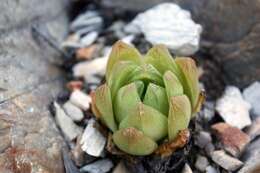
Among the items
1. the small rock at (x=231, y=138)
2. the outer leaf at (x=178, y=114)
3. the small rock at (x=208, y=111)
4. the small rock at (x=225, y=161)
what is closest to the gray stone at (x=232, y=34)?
the small rock at (x=208, y=111)

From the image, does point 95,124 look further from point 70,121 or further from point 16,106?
point 16,106

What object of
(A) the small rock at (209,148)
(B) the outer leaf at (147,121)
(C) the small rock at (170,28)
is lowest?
(A) the small rock at (209,148)

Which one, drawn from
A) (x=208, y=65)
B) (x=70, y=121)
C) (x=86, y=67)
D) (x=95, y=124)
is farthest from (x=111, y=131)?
(x=208, y=65)

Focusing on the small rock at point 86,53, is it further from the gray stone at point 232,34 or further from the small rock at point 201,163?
the small rock at point 201,163

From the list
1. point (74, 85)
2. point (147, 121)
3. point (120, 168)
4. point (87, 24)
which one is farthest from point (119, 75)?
point (87, 24)

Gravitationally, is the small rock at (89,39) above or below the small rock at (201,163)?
above

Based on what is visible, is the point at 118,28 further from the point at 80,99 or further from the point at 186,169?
the point at 186,169
